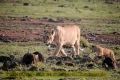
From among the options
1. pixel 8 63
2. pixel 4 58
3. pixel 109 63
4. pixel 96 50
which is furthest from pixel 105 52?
pixel 8 63

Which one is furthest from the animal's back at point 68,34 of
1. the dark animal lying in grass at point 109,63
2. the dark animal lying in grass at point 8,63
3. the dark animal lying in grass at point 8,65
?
the dark animal lying in grass at point 8,65

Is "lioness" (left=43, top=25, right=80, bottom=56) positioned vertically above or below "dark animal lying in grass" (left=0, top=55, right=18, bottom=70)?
above

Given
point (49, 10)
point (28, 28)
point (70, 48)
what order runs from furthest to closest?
point (49, 10), point (28, 28), point (70, 48)

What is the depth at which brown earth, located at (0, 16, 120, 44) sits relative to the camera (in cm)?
1788

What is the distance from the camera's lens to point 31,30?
19453mm

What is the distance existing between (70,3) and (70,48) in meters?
11.5

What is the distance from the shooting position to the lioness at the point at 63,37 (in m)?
14.0

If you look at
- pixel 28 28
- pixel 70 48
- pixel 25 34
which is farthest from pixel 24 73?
pixel 28 28

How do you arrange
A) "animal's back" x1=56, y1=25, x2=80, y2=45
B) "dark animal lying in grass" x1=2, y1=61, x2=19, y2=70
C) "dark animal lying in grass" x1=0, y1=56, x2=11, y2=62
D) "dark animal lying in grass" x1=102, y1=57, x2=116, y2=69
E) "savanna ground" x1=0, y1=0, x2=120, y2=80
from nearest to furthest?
"dark animal lying in grass" x1=2, y1=61, x2=19, y2=70, "dark animal lying in grass" x1=102, y1=57, x2=116, y2=69, "dark animal lying in grass" x1=0, y1=56, x2=11, y2=62, "animal's back" x1=56, y1=25, x2=80, y2=45, "savanna ground" x1=0, y1=0, x2=120, y2=80

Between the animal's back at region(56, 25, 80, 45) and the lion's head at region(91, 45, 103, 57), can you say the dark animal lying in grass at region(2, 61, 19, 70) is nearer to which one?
the animal's back at region(56, 25, 80, 45)

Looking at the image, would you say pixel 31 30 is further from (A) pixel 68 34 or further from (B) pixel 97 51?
(B) pixel 97 51

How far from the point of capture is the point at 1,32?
18875 millimetres

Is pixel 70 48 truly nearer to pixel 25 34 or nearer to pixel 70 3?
pixel 25 34

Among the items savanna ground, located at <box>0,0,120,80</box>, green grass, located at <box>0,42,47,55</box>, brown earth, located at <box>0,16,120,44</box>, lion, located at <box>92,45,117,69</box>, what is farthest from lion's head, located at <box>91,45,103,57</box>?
brown earth, located at <box>0,16,120,44</box>
